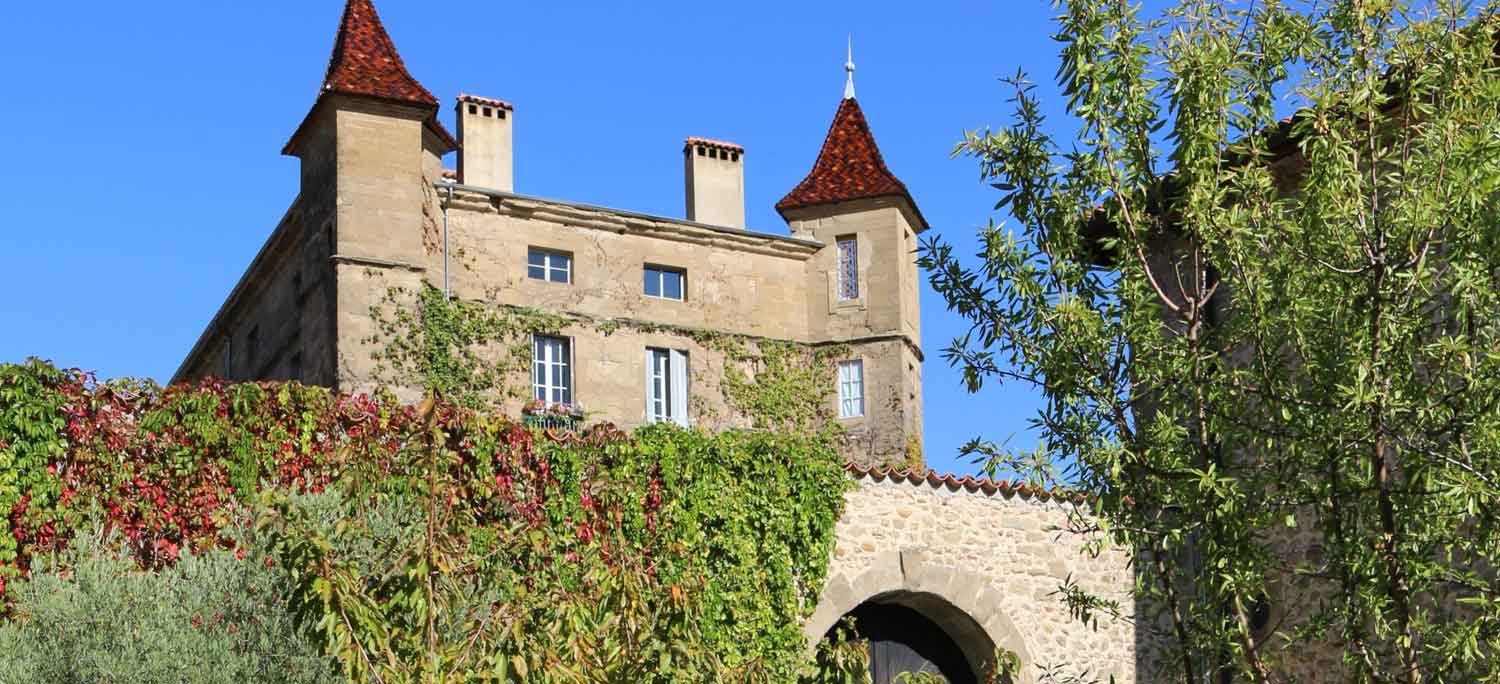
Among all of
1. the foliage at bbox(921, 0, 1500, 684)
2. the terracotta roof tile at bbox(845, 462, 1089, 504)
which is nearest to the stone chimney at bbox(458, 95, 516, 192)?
the terracotta roof tile at bbox(845, 462, 1089, 504)

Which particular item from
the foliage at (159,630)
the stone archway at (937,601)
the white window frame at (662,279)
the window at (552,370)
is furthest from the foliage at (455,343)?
the foliage at (159,630)

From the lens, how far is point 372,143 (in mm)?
30703

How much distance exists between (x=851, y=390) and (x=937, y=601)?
14.4 meters

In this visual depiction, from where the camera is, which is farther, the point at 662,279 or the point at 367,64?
the point at 662,279

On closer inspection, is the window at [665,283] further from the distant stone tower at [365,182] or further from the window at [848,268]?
the distant stone tower at [365,182]

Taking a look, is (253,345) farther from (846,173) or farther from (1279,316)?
(1279,316)

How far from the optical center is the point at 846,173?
3631 cm

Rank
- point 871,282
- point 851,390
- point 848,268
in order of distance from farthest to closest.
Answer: point 848,268 < point 871,282 < point 851,390

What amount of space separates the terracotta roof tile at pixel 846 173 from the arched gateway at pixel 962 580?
51.1 ft

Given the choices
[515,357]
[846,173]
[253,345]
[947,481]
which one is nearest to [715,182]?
[846,173]

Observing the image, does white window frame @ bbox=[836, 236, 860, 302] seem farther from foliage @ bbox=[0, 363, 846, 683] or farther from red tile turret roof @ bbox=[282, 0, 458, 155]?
foliage @ bbox=[0, 363, 846, 683]

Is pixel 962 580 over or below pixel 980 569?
below

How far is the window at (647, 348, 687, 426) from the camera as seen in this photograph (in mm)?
33281

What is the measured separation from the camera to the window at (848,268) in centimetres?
3509
